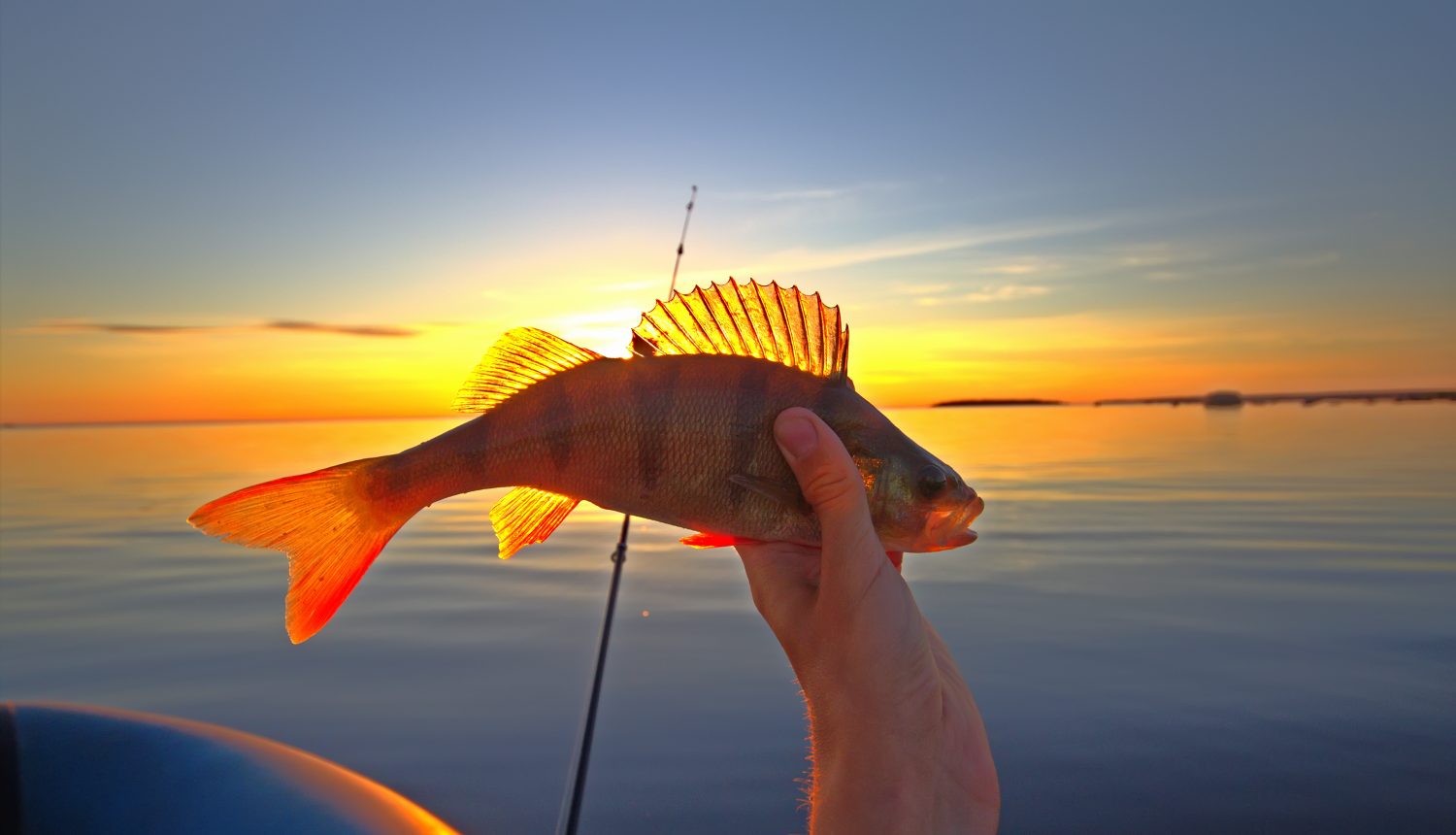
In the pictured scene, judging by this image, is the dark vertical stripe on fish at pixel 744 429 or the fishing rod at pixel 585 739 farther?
the fishing rod at pixel 585 739

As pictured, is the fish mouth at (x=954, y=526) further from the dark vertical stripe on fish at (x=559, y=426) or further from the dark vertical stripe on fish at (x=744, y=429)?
the dark vertical stripe on fish at (x=559, y=426)

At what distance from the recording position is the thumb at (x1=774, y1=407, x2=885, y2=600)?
2.42m

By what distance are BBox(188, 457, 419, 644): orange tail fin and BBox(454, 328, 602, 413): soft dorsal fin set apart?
38cm

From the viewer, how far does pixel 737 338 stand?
9.09ft

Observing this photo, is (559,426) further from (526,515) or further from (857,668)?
(857,668)

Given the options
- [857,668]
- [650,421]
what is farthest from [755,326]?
[857,668]

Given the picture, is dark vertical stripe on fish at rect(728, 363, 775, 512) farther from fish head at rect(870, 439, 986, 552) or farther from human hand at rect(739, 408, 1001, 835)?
fish head at rect(870, 439, 986, 552)

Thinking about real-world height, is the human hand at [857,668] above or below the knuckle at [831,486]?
below

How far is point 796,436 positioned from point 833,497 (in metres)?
0.21

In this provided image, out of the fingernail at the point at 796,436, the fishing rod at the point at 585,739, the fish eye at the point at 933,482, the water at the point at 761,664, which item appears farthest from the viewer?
the water at the point at 761,664

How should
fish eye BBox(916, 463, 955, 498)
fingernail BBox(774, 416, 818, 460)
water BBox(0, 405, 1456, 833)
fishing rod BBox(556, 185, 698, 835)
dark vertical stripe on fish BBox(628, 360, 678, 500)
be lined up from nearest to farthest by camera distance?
fingernail BBox(774, 416, 818, 460), dark vertical stripe on fish BBox(628, 360, 678, 500), fish eye BBox(916, 463, 955, 498), fishing rod BBox(556, 185, 698, 835), water BBox(0, 405, 1456, 833)

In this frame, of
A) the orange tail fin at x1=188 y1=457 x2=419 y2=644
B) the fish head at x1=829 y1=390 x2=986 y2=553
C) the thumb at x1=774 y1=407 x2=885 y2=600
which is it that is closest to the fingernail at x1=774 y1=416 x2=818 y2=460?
the thumb at x1=774 y1=407 x2=885 y2=600

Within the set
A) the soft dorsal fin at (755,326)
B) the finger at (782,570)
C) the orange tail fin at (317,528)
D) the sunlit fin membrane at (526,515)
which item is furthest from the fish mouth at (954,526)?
the orange tail fin at (317,528)

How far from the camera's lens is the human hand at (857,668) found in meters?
2.46
